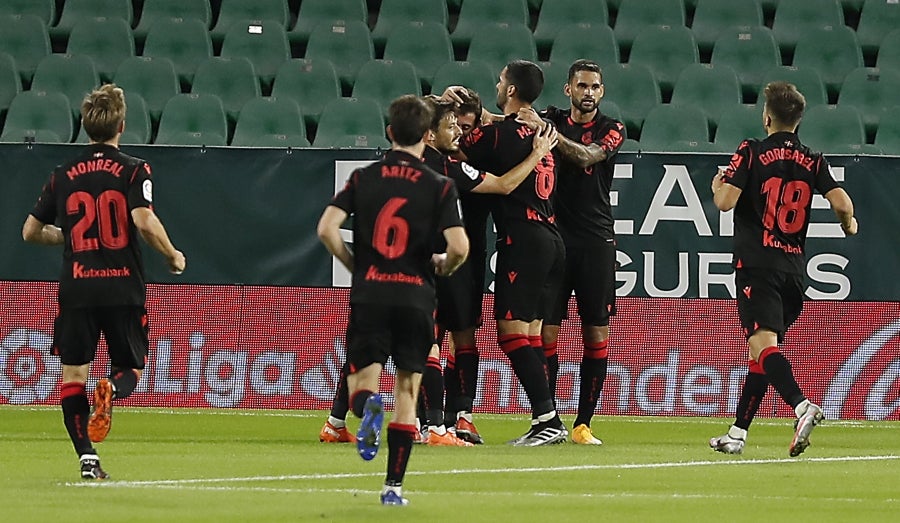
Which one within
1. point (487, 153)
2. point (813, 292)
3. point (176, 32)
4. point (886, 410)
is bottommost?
point (886, 410)

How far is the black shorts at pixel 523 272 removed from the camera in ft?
29.9

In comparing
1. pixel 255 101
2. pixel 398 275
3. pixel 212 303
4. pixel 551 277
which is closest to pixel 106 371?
pixel 212 303

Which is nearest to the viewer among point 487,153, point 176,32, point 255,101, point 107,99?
point 107,99

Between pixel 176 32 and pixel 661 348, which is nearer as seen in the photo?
pixel 661 348

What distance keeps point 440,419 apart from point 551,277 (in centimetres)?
105

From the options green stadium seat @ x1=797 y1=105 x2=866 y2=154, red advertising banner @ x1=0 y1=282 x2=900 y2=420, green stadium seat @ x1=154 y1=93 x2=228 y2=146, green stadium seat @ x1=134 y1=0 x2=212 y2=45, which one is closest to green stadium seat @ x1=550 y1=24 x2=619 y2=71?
green stadium seat @ x1=797 y1=105 x2=866 y2=154

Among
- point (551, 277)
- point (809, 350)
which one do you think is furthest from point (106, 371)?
point (809, 350)

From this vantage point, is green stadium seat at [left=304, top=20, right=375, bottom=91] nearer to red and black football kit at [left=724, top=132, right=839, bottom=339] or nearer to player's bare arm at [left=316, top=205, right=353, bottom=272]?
red and black football kit at [left=724, top=132, right=839, bottom=339]

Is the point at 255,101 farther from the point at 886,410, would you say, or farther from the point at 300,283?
the point at 886,410

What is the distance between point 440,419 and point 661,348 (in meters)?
3.11

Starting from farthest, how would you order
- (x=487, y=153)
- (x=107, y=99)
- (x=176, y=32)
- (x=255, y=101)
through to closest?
(x=176, y=32) < (x=255, y=101) < (x=487, y=153) < (x=107, y=99)

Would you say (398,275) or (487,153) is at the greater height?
(487,153)

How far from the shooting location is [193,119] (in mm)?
14445

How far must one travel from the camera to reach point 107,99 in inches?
279
